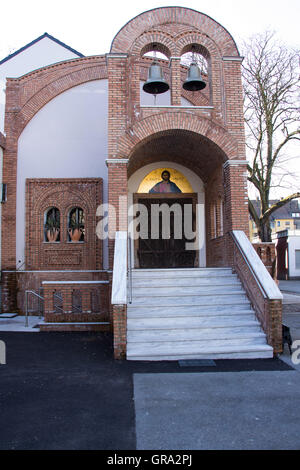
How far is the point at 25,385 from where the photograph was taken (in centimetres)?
496

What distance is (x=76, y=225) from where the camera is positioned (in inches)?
478

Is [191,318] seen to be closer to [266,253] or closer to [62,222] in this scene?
[266,253]

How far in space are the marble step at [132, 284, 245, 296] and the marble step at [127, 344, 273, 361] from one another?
162 cm

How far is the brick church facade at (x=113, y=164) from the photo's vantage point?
27.8 ft

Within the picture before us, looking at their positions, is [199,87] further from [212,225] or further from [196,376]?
[196,376]

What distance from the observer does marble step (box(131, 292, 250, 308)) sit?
7273 mm

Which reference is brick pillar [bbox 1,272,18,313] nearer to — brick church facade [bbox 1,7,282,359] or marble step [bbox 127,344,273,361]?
brick church facade [bbox 1,7,282,359]

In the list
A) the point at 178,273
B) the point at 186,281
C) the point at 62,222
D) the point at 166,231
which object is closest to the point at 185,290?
the point at 186,281

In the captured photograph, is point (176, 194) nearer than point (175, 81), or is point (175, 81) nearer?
point (175, 81)

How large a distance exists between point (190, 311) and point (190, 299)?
0.40 meters

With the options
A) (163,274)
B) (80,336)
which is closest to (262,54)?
(163,274)

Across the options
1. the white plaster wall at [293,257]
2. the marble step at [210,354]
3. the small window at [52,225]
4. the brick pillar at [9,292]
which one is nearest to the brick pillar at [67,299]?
the marble step at [210,354]

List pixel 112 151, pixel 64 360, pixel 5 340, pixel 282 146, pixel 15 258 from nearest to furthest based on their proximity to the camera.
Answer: pixel 64 360
pixel 5 340
pixel 112 151
pixel 15 258
pixel 282 146

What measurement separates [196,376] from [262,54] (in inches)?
668
